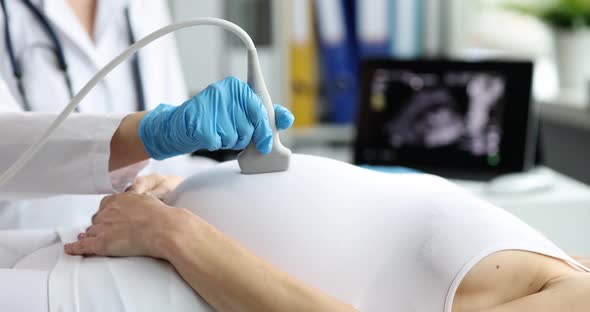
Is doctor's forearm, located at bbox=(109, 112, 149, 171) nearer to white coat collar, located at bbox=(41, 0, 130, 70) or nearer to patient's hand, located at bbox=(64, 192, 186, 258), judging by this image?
patient's hand, located at bbox=(64, 192, 186, 258)

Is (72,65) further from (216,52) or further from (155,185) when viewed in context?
(216,52)

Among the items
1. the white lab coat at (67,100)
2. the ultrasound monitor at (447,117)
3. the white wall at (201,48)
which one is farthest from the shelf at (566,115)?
the white lab coat at (67,100)

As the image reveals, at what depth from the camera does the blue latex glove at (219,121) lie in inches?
36.7

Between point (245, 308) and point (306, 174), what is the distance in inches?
9.0

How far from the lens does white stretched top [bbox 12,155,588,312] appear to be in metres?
0.89

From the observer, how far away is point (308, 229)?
0.92m

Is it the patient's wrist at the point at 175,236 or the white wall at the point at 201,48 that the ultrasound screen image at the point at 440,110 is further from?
the patient's wrist at the point at 175,236

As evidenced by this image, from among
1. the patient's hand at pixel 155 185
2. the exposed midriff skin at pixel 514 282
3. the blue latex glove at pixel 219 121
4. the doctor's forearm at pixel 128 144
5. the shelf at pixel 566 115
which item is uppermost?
the blue latex glove at pixel 219 121

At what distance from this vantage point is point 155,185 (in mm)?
1211

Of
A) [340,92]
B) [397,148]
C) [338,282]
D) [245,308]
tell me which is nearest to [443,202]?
[338,282]

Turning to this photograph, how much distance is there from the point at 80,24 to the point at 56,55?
0.32ft

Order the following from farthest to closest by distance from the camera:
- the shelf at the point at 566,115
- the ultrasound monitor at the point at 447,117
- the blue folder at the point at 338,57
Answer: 1. the blue folder at the point at 338,57
2. the shelf at the point at 566,115
3. the ultrasound monitor at the point at 447,117

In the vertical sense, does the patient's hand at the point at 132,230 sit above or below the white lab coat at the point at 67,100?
below

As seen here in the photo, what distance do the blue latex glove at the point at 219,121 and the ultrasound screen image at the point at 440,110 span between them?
1.17 metres
